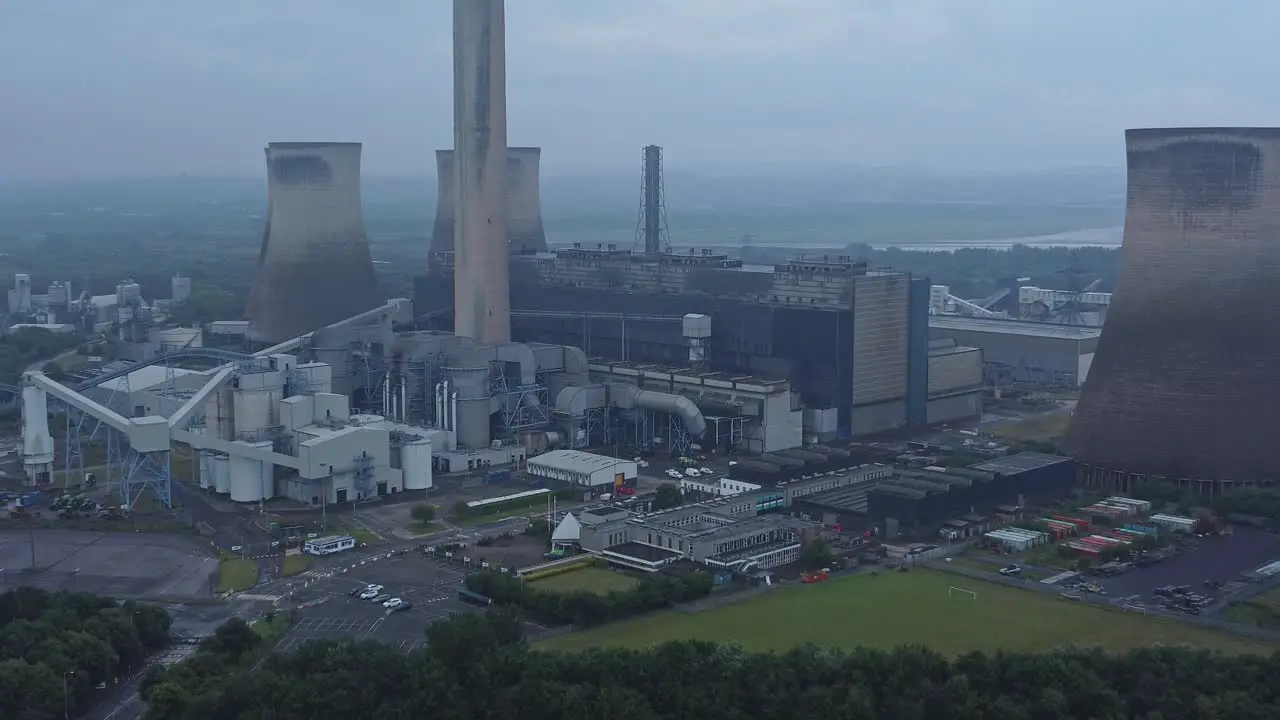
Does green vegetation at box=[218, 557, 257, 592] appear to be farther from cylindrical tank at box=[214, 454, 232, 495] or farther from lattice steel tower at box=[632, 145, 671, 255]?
lattice steel tower at box=[632, 145, 671, 255]

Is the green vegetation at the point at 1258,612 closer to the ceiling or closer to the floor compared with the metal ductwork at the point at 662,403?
closer to the floor

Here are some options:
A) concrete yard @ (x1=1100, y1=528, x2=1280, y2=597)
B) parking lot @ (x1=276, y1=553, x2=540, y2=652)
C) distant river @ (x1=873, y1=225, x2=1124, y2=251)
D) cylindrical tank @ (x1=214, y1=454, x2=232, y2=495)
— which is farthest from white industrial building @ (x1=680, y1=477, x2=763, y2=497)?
distant river @ (x1=873, y1=225, x2=1124, y2=251)

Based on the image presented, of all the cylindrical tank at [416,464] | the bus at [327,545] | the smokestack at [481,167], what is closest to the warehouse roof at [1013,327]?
the smokestack at [481,167]

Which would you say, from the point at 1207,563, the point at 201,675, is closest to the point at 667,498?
the point at 1207,563

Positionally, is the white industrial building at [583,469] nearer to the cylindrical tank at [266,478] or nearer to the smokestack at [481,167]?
the cylindrical tank at [266,478]

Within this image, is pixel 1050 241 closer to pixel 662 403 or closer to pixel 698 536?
pixel 662 403
